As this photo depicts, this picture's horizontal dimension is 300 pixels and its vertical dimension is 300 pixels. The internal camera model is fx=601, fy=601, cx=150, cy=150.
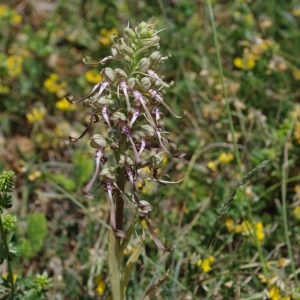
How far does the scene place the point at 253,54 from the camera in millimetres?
4129

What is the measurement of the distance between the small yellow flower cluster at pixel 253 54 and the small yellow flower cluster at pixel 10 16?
177cm

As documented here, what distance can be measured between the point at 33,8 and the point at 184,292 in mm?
3235

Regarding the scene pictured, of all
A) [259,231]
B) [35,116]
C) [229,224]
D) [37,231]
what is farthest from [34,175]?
[259,231]

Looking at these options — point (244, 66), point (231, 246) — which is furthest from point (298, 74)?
point (231, 246)

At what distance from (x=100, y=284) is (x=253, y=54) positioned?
204 cm

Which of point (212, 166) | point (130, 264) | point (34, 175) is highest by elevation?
point (130, 264)

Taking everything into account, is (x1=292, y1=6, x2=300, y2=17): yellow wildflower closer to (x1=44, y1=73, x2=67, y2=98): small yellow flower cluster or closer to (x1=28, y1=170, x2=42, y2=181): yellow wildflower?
(x1=44, y1=73, x2=67, y2=98): small yellow flower cluster

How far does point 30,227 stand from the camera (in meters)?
3.15

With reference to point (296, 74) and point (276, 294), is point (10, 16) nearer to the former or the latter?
point (296, 74)

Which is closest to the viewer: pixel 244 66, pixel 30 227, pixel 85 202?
pixel 30 227

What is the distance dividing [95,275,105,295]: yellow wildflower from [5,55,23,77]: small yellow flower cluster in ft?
6.33

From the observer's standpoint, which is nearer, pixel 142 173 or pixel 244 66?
pixel 142 173

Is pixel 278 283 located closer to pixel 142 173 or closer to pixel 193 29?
pixel 142 173

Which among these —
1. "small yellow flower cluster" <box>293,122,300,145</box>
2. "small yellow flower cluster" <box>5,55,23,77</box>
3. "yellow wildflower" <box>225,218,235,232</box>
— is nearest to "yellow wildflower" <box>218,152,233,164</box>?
"small yellow flower cluster" <box>293,122,300,145</box>
